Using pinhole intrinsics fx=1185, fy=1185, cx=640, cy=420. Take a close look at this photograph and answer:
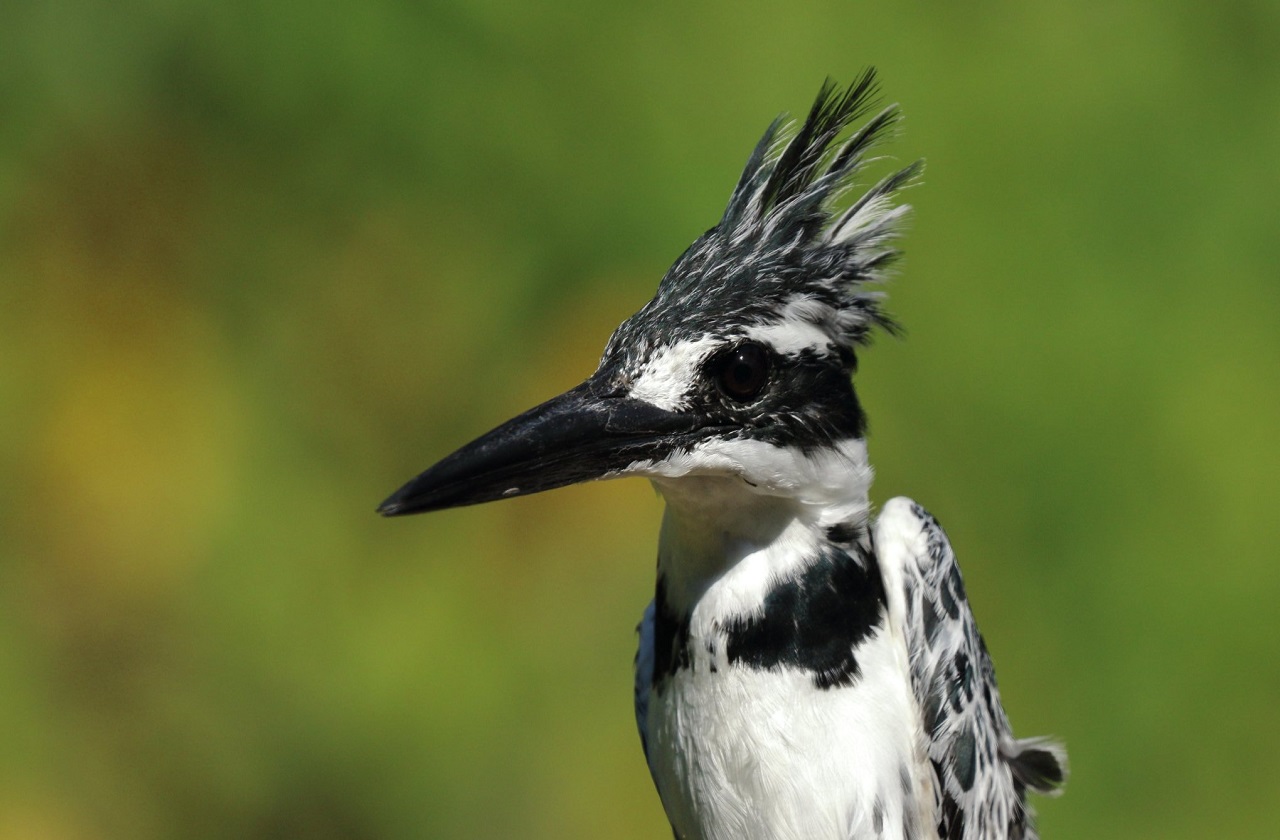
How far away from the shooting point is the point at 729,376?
1391 mm

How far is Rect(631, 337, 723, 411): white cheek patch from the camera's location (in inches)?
54.2

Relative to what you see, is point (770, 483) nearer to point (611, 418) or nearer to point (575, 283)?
point (611, 418)

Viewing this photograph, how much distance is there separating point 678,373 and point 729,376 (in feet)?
0.20

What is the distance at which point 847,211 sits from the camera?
1.55m

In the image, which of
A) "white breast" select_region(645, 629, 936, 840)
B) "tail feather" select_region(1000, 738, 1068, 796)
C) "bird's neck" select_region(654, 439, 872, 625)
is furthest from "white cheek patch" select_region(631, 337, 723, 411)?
"tail feather" select_region(1000, 738, 1068, 796)

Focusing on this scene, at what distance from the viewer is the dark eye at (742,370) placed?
138cm

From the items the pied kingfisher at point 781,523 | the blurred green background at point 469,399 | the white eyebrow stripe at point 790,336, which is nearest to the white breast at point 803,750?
the pied kingfisher at point 781,523

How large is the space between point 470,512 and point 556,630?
386 millimetres

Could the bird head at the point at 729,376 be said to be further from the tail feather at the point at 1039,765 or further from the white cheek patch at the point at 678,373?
the tail feather at the point at 1039,765

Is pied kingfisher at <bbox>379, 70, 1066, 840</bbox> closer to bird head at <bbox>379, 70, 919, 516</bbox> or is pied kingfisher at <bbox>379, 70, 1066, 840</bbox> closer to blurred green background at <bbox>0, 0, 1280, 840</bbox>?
bird head at <bbox>379, 70, 919, 516</bbox>

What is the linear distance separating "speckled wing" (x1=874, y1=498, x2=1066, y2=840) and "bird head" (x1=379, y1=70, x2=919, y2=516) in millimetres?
203

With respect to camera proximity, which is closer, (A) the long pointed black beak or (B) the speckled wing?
(A) the long pointed black beak

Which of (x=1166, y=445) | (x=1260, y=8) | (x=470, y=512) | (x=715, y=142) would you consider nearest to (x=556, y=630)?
(x=470, y=512)

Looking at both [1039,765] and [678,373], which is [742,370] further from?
[1039,765]
